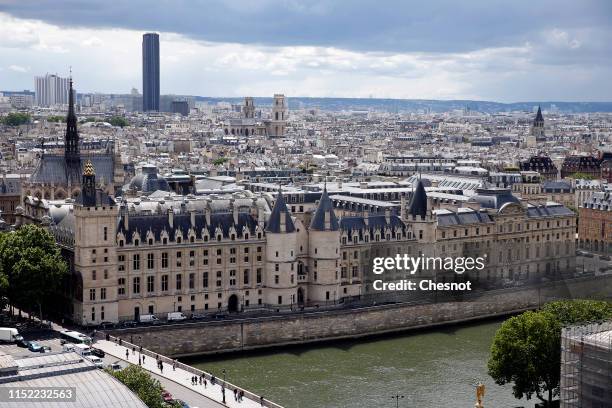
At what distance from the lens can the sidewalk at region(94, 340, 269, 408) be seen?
2440 inches

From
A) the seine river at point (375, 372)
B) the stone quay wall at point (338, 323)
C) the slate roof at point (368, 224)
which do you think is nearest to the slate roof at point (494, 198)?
the stone quay wall at point (338, 323)

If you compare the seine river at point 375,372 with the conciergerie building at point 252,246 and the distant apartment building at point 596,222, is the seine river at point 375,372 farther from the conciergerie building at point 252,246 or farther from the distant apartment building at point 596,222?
the distant apartment building at point 596,222

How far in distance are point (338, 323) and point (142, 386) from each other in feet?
105

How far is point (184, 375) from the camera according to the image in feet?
222

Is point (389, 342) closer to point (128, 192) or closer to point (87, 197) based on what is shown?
point (87, 197)

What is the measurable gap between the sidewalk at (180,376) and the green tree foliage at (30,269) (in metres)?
Answer: 6.22

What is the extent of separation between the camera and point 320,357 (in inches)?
3100

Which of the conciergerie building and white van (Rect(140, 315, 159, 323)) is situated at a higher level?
the conciergerie building

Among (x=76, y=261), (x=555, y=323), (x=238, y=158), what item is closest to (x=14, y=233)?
(x=76, y=261)

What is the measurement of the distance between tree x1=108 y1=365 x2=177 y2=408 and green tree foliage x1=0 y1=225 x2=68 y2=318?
24228 millimetres

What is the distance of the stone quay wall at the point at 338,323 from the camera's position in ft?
254

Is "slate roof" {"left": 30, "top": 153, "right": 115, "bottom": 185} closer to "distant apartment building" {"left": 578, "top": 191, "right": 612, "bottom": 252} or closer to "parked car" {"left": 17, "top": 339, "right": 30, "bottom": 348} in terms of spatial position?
"parked car" {"left": 17, "top": 339, "right": 30, "bottom": 348}

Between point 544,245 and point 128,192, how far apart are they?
37.4 m

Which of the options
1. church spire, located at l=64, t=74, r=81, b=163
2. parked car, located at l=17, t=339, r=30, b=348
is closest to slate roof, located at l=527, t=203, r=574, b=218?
church spire, located at l=64, t=74, r=81, b=163
